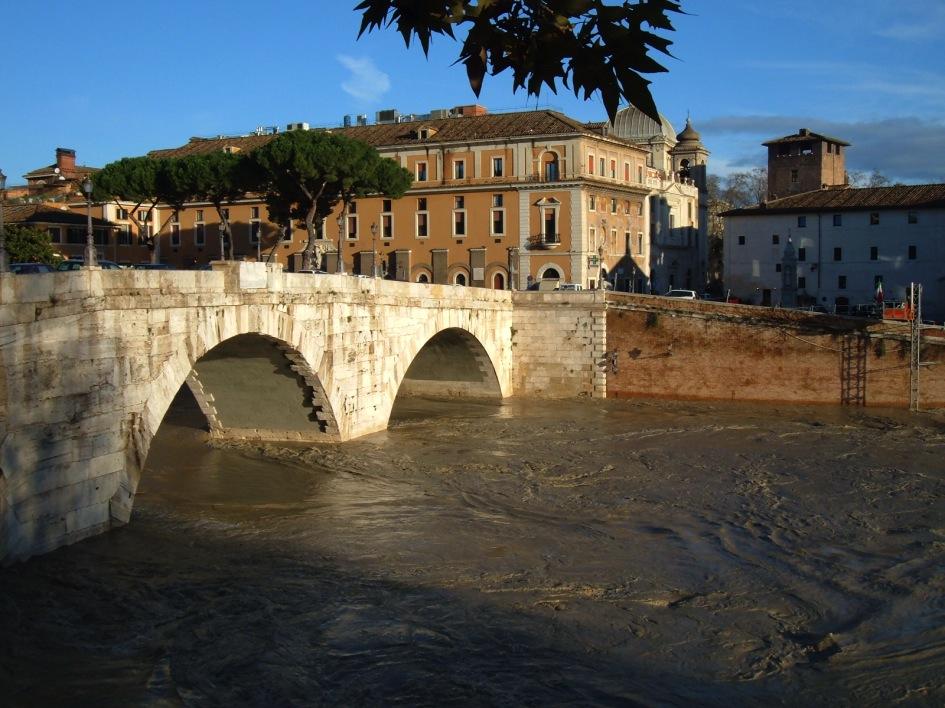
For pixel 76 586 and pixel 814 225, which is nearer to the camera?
pixel 76 586

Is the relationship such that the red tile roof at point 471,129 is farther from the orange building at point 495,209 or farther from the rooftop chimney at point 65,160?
the rooftop chimney at point 65,160

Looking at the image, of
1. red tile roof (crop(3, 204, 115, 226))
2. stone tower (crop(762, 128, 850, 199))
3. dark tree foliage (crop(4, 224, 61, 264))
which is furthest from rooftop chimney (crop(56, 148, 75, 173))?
stone tower (crop(762, 128, 850, 199))

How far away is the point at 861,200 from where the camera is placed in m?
47.9

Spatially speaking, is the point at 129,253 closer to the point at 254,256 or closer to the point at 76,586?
the point at 254,256

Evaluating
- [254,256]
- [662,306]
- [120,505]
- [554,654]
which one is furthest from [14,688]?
[254,256]

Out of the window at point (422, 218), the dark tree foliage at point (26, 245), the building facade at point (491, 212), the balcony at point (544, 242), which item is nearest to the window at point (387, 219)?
the building facade at point (491, 212)

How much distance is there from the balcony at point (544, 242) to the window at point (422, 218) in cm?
516

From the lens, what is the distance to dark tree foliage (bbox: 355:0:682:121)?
3604 mm

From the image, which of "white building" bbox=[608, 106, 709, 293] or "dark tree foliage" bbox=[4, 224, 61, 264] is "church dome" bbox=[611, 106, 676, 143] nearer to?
"white building" bbox=[608, 106, 709, 293]

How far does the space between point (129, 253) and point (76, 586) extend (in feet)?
144

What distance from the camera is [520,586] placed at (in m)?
13.9

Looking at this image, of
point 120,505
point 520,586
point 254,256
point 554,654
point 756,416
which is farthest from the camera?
point 254,256

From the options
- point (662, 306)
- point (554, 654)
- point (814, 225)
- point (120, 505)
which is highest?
point (814, 225)

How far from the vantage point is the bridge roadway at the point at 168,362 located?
43.0 ft
